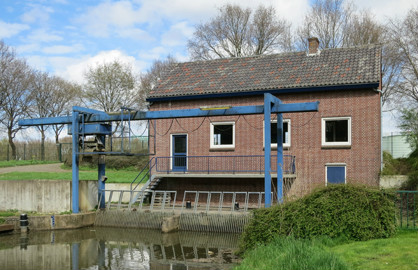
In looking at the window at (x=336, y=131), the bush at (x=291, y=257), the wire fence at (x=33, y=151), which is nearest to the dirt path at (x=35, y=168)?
the wire fence at (x=33, y=151)

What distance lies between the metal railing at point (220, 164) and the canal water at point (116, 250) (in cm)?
573

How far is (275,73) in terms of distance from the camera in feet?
76.3

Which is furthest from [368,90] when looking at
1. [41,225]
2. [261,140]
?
[41,225]

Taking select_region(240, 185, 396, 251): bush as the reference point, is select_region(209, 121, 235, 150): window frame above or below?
above

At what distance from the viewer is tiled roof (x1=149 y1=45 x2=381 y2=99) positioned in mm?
21391

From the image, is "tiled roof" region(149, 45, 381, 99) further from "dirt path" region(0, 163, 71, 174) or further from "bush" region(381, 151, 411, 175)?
"dirt path" region(0, 163, 71, 174)

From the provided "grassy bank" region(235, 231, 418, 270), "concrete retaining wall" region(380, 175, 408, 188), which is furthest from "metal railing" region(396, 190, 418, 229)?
"concrete retaining wall" region(380, 175, 408, 188)

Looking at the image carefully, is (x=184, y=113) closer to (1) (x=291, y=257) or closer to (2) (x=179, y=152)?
(2) (x=179, y=152)

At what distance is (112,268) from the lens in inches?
456

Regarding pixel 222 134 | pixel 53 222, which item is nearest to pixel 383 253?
pixel 53 222

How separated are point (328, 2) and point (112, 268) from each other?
124ft

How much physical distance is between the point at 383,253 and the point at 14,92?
1621 inches

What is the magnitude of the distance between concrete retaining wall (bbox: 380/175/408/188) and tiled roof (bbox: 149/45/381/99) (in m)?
4.28

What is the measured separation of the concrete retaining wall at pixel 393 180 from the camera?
19.5 m
